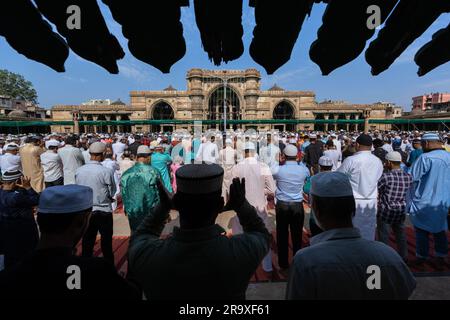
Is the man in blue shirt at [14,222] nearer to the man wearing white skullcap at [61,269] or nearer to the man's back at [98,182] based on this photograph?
the man's back at [98,182]

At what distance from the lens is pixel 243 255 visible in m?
1.25

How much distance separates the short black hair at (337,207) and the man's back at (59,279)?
120 cm

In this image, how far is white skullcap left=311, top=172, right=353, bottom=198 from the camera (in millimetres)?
1490

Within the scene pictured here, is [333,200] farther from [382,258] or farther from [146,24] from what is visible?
[146,24]

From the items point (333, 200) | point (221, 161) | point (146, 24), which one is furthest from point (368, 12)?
point (221, 161)

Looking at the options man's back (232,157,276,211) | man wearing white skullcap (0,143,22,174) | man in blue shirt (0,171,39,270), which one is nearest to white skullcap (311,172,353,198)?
man's back (232,157,276,211)

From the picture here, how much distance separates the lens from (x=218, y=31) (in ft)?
5.86

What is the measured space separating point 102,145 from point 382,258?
12.3 feet

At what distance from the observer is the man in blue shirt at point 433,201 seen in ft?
12.0

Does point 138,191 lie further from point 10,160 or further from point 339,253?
point 10,160

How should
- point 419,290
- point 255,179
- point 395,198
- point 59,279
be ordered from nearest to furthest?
point 59,279
point 419,290
point 395,198
point 255,179

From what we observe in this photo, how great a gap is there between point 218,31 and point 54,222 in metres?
1.68

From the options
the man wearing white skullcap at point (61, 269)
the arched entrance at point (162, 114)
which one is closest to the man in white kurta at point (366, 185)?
the man wearing white skullcap at point (61, 269)

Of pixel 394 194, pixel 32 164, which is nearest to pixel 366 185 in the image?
pixel 394 194
